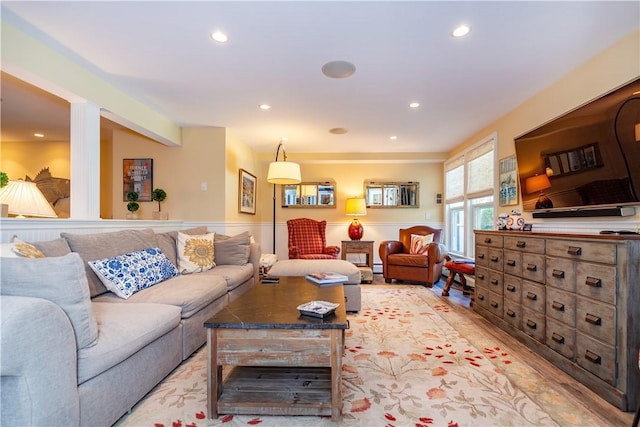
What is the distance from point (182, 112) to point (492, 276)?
3823mm

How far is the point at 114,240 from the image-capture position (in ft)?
7.93

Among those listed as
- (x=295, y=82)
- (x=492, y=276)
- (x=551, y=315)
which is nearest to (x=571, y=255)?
(x=551, y=315)

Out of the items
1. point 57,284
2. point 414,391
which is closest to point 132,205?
point 57,284

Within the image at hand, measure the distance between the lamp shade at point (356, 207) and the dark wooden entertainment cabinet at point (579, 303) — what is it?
8.88 feet

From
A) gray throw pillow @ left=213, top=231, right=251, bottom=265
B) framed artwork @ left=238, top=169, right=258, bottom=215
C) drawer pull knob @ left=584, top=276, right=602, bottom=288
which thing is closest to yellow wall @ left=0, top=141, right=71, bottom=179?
framed artwork @ left=238, top=169, right=258, bottom=215

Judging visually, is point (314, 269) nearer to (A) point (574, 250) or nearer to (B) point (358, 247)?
(B) point (358, 247)

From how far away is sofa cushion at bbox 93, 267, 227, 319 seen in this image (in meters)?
2.06

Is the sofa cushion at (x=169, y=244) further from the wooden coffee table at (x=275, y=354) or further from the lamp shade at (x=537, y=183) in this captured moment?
the lamp shade at (x=537, y=183)

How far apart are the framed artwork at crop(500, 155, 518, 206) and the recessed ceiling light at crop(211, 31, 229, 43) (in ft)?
10.2

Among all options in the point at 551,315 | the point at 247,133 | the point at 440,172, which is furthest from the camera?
the point at 440,172

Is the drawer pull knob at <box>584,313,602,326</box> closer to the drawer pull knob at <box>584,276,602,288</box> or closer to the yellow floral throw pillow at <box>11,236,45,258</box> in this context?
the drawer pull knob at <box>584,276,602,288</box>

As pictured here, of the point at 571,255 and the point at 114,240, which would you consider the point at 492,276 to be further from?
the point at 114,240

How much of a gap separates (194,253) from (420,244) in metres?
3.34

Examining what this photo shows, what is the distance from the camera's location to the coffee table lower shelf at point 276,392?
1.50 meters
